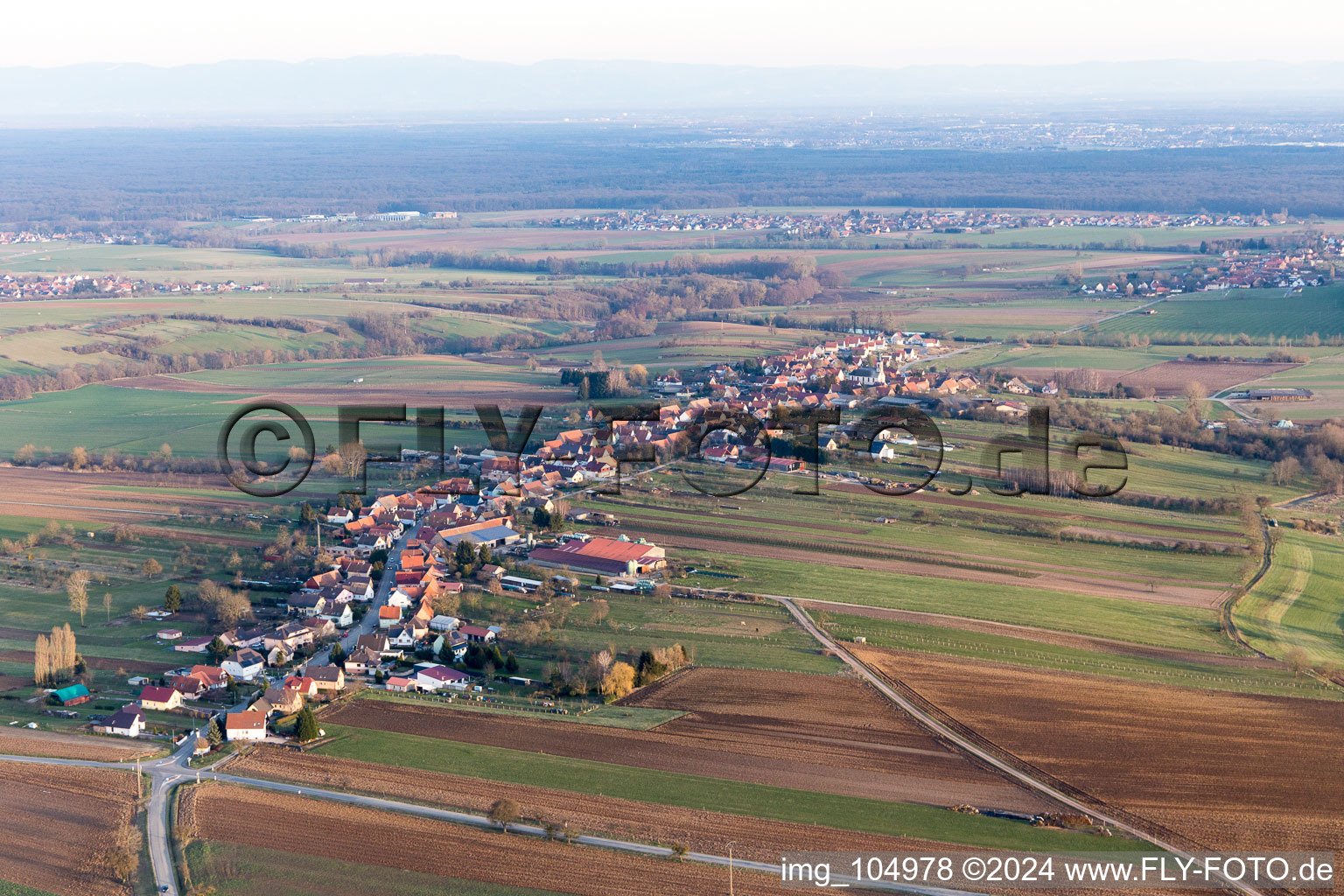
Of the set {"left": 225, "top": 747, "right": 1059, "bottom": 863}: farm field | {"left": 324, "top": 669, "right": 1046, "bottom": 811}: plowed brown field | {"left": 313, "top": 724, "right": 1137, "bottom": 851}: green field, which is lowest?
{"left": 225, "top": 747, "right": 1059, "bottom": 863}: farm field

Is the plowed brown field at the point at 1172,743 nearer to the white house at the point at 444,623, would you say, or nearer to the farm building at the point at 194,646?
the white house at the point at 444,623

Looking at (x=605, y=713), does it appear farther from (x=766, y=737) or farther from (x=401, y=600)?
(x=401, y=600)

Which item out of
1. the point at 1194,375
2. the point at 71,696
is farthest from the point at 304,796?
the point at 1194,375

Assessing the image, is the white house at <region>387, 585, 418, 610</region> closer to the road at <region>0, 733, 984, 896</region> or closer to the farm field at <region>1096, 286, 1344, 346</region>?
the road at <region>0, 733, 984, 896</region>

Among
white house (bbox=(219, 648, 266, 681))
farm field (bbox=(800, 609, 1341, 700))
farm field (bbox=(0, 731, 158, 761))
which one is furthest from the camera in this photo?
white house (bbox=(219, 648, 266, 681))

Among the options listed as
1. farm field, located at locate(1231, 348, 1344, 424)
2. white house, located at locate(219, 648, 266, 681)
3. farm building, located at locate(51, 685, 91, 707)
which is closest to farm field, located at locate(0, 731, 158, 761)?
farm building, located at locate(51, 685, 91, 707)

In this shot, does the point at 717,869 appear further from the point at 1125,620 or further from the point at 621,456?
the point at 621,456
